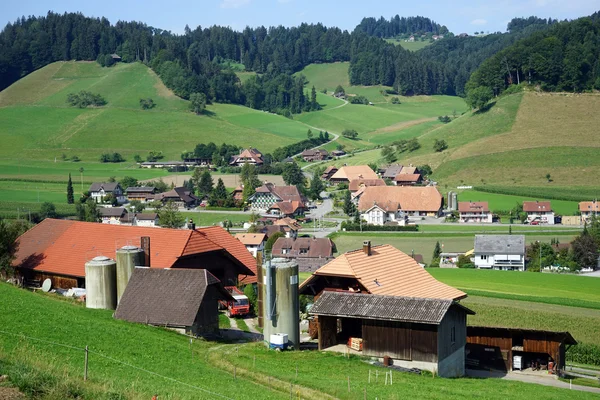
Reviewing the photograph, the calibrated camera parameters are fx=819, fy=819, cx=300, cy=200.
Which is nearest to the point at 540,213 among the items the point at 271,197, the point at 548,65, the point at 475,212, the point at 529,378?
the point at 475,212

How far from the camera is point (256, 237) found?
198ft

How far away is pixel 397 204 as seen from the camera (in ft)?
256

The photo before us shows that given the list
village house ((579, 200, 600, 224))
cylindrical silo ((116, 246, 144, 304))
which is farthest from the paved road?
village house ((579, 200, 600, 224))

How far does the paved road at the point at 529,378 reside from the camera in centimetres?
2302

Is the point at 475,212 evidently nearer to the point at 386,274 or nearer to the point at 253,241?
the point at 253,241

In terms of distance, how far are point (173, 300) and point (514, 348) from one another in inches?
437

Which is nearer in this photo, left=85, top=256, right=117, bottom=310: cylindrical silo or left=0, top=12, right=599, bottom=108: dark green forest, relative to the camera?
left=85, top=256, right=117, bottom=310: cylindrical silo

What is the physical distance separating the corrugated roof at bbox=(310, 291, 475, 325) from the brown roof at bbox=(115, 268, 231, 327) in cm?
336

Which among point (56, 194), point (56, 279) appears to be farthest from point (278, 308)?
point (56, 194)

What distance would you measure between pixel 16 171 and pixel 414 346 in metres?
88.7

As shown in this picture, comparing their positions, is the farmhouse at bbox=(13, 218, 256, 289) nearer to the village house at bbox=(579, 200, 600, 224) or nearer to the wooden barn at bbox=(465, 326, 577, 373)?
the wooden barn at bbox=(465, 326, 577, 373)

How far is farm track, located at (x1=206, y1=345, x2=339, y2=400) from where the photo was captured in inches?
659

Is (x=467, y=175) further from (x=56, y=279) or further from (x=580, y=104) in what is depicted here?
(x=56, y=279)

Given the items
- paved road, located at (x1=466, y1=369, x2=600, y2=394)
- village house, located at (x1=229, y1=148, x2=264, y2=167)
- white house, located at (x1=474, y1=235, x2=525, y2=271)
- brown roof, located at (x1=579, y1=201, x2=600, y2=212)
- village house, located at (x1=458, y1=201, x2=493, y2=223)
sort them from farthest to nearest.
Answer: village house, located at (x1=229, y1=148, x2=264, y2=167)
village house, located at (x1=458, y1=201, x2=493, y2=223)
brown roof, located at (x1=579, y1=201, x2=600, y2=212)
white house, located at (x1=474, y1=235, x2=525, y2=271)
paved road, located at (x1=466, y1=369, x2=600, y2=394)
